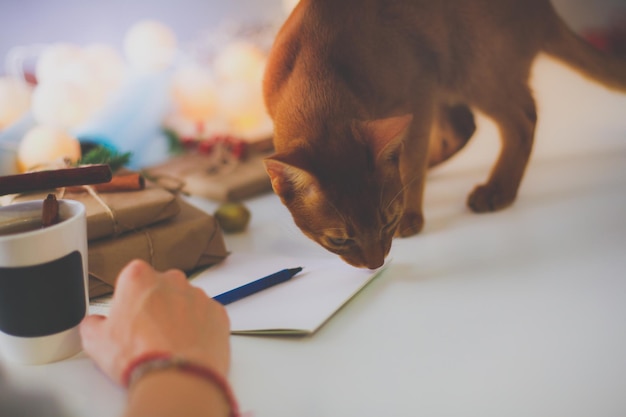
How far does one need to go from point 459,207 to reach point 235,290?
0.58m

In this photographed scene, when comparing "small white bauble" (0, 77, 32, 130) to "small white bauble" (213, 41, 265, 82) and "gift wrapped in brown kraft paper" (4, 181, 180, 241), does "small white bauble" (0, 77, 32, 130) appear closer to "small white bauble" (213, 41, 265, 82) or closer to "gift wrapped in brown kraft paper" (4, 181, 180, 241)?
"small white bauble" (213, 41, 265, 82)

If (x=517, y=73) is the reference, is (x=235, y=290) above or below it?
below

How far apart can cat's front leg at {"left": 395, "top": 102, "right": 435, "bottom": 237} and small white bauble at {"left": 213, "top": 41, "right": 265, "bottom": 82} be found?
671 millimetres

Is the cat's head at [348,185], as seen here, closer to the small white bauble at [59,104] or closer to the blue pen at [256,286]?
the blue pen at [256,286]

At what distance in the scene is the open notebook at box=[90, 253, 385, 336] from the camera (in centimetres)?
75

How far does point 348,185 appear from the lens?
0.82 metres

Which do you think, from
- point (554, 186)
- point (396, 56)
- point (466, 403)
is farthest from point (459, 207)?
point (466, 403)

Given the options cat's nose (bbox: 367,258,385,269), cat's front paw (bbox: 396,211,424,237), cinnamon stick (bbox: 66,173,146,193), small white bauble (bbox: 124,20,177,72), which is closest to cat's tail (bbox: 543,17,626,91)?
cat's front paw (bbox: 396,211,424,237)

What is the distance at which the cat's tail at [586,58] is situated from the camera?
47.3 inches

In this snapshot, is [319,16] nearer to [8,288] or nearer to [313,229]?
[313,229]

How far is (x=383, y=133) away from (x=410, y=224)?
300mm

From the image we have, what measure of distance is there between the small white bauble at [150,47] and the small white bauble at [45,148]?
1.59 ft

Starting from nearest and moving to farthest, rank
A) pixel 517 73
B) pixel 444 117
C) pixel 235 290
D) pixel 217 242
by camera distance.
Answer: pixel 235 290
pixel 217 242
pixel 517 73
pixel 444 117

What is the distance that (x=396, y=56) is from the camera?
3.40 ft
